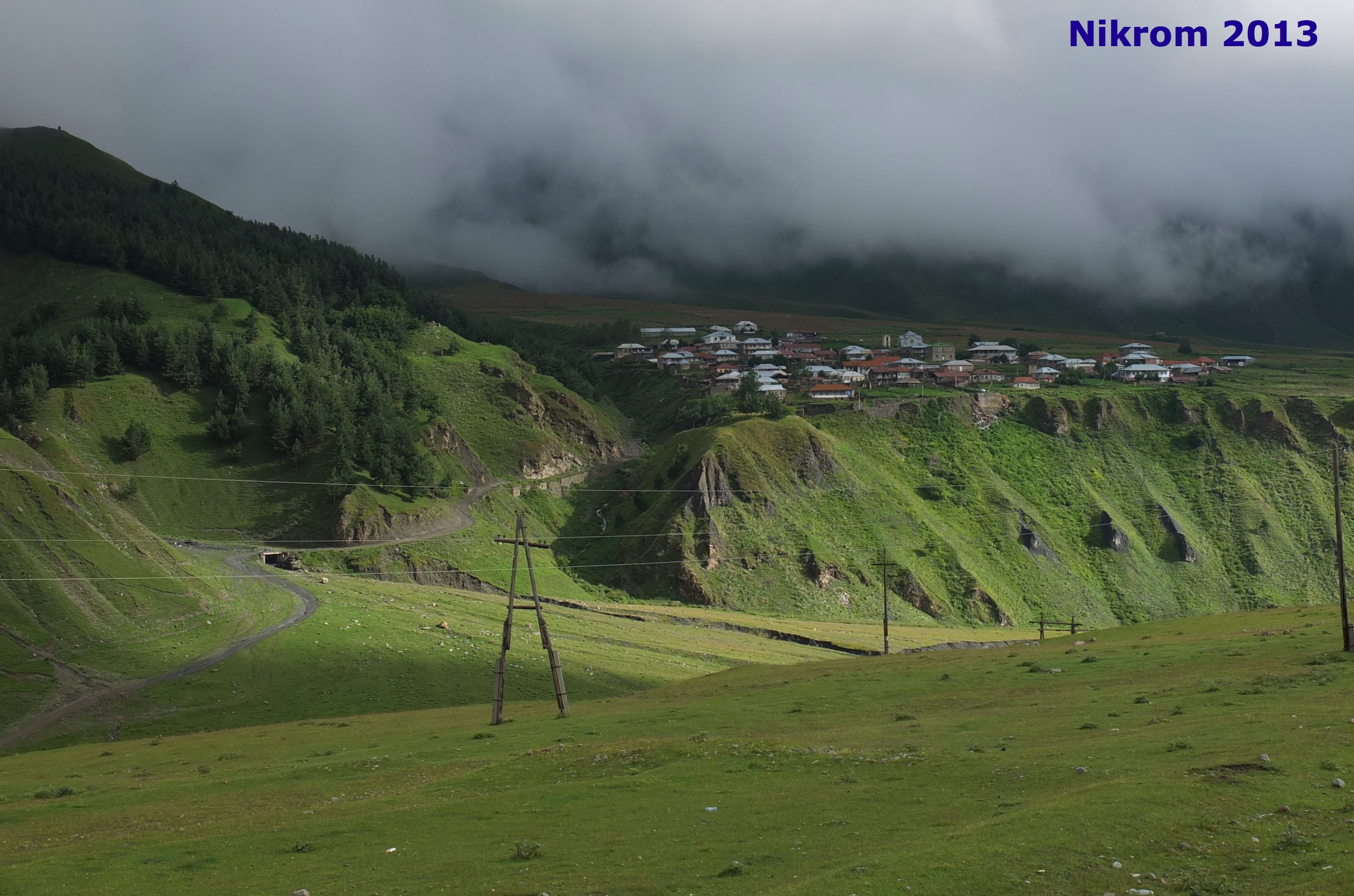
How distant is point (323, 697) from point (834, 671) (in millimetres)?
30824

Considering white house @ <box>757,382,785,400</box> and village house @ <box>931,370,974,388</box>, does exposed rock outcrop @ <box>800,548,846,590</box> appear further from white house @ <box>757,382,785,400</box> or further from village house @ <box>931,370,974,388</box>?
village house @ <box>931,370,974,388</box>

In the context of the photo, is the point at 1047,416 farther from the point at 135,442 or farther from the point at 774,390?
the point at 135,442

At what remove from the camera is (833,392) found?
17025 cm

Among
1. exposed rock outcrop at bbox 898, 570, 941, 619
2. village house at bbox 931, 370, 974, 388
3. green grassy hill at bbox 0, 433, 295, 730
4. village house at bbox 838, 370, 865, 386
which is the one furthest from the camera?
village house at bbox 838, 370, 865, 386

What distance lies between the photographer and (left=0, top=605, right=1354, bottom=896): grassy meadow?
21062 millimetres

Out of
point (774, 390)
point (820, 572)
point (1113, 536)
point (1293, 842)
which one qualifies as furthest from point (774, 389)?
point (1293, 842)

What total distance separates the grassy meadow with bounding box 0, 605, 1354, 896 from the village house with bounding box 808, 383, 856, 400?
116542 mm

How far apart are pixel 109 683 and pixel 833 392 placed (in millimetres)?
125017

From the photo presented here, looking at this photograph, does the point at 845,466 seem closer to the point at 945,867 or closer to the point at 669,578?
the point at 669,578

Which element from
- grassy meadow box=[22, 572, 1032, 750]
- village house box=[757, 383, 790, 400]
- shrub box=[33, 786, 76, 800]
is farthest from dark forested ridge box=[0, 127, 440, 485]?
shrub box=[33, 786, 76, 800]

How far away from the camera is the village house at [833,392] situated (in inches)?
6619

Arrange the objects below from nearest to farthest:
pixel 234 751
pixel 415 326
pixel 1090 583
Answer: pixel 234 751 < pixel 1090 583 < pixel 415 326

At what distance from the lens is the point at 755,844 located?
24328 mm

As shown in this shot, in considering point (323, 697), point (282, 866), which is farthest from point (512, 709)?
point (282, 866)
